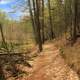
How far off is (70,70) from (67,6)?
76.0ft

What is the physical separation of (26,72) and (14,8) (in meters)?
17.7

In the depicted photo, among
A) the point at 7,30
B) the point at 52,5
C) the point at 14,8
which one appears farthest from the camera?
the point at 7,30

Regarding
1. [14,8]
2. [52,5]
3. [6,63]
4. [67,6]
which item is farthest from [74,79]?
[52,5]

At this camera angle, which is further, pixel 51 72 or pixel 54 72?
pixel 51 72

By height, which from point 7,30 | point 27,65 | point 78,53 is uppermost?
point 78,53

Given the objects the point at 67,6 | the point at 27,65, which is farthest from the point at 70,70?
the point at 67,6

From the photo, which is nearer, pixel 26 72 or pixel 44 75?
pixel 44 75

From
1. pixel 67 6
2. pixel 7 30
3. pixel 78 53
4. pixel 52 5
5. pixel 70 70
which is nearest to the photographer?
pixel 70 70

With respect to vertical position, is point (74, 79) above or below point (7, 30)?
above

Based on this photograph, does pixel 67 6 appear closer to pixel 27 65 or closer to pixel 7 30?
pixel 27 65

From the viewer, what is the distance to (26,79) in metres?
13.9

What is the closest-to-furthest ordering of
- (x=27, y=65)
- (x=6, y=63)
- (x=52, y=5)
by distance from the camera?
(x=6, y=63) → (x=27, y=65) → (x=52, y=5)

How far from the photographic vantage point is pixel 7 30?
74.0 m

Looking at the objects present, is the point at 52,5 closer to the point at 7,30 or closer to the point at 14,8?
the point at 14,8
